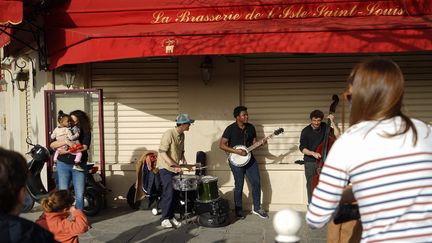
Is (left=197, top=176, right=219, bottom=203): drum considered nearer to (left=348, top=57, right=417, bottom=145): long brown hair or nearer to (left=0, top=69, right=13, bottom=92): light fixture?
(left=348, top=57, right=417, bottom=145): long brown hair

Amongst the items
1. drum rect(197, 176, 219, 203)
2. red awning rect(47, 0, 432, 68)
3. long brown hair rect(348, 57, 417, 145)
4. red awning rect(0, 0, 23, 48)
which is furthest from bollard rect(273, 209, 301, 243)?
red awning rect(0, 0, 23, 48)

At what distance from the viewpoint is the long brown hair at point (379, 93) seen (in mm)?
1800

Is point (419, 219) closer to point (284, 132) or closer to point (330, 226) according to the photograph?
point (330, 226)

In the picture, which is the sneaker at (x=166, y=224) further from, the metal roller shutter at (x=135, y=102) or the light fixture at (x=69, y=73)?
the light fixture at (x=69, y=73)

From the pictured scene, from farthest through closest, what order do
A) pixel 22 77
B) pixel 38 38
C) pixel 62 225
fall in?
pixel 22 77, pixel 38 38, pixel 62 225

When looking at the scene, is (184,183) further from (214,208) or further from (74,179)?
(74,179)

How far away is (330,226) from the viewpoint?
3.50m

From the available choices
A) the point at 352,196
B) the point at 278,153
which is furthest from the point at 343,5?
the point at 352,196

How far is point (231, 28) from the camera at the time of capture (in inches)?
252

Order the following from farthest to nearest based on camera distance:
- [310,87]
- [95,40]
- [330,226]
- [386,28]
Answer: [310,87]
[95,40]
[386,28]
[330,226]

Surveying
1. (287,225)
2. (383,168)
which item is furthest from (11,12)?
(383,168)

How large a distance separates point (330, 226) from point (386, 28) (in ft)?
10.9

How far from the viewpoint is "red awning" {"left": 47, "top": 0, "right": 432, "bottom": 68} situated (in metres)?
5.93

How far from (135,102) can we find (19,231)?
6.19 metres
